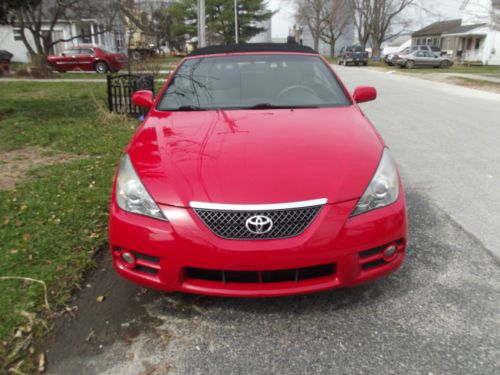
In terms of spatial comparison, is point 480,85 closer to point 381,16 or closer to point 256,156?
point 256,156

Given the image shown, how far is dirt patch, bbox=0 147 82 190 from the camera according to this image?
4.71m

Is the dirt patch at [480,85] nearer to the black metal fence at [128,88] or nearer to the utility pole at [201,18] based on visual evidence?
the utility pole at [201,18]

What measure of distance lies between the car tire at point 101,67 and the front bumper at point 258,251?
903 inches

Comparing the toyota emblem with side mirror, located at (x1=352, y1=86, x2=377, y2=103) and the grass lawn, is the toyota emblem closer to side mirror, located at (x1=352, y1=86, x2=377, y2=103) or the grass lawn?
the grass lawn

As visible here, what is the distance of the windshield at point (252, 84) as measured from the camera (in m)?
3.39

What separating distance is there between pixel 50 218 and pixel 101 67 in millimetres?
21490

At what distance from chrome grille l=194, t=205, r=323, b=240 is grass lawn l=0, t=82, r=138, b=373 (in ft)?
3.80

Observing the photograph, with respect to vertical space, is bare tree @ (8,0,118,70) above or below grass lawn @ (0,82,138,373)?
above

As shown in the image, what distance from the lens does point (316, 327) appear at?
231 cm

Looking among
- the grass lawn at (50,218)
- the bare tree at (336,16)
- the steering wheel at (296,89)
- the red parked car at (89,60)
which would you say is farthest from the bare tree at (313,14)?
the steering wheel at (296,89)

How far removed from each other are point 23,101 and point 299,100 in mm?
9690

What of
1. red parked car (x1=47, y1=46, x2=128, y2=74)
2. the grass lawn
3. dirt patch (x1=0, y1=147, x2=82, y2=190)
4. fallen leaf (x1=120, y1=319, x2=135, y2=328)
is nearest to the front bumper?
fallen leaf (x1=120, y1=319, x2=135, y2=328)

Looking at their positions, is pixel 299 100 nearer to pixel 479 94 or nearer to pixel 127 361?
pixel 127 361

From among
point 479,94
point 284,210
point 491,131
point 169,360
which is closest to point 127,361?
point 169,360
